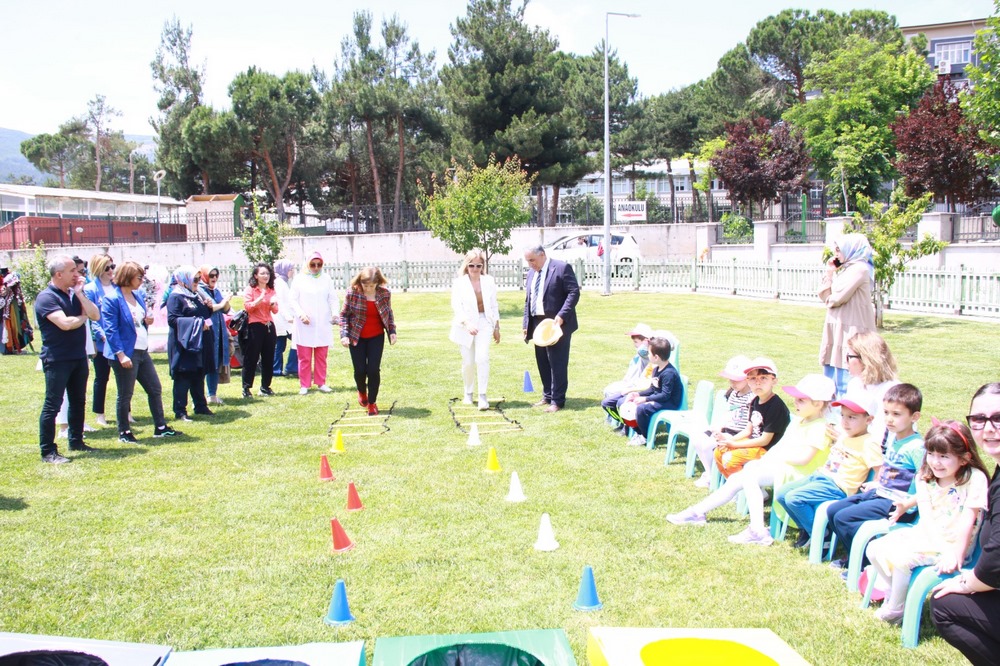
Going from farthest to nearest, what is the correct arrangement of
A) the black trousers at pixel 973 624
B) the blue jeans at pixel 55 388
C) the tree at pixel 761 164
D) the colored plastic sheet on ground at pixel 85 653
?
the tree at pixel 761 164 → the blue jeans at pixel 55 388 → the black trousers at pixel 973 624 → the colored plastic sheet on ground at pixel 85 653

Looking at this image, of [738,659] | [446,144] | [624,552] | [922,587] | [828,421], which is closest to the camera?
[738,659]

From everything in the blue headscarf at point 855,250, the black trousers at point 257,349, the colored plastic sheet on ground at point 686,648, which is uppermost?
the blue headscarf at point 855,250

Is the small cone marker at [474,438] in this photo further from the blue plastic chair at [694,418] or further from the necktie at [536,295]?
the necktie at [536,295]

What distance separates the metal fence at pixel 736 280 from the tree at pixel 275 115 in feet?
46.5

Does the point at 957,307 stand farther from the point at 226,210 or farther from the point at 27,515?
the point at 226,210

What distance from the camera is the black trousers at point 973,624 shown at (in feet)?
11.5

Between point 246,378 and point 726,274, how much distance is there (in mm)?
17532

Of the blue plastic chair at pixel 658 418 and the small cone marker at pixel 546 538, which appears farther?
the blue plastic chair at pixel 658 418

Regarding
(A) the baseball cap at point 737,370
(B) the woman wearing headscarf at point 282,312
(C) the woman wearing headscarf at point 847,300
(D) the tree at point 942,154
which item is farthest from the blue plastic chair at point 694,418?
(D) the tree at point 942,154

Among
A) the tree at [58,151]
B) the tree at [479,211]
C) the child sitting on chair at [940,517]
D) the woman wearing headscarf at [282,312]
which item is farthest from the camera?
the tree at [58,151]

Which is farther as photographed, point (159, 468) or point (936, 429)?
point (159, 468)

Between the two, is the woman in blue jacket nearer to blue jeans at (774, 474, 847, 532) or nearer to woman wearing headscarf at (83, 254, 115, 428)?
woman wearing headscarf at (83, 254, 115, 428)

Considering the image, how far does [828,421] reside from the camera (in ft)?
19.6

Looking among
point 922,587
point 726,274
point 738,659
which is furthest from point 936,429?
point 726,274
